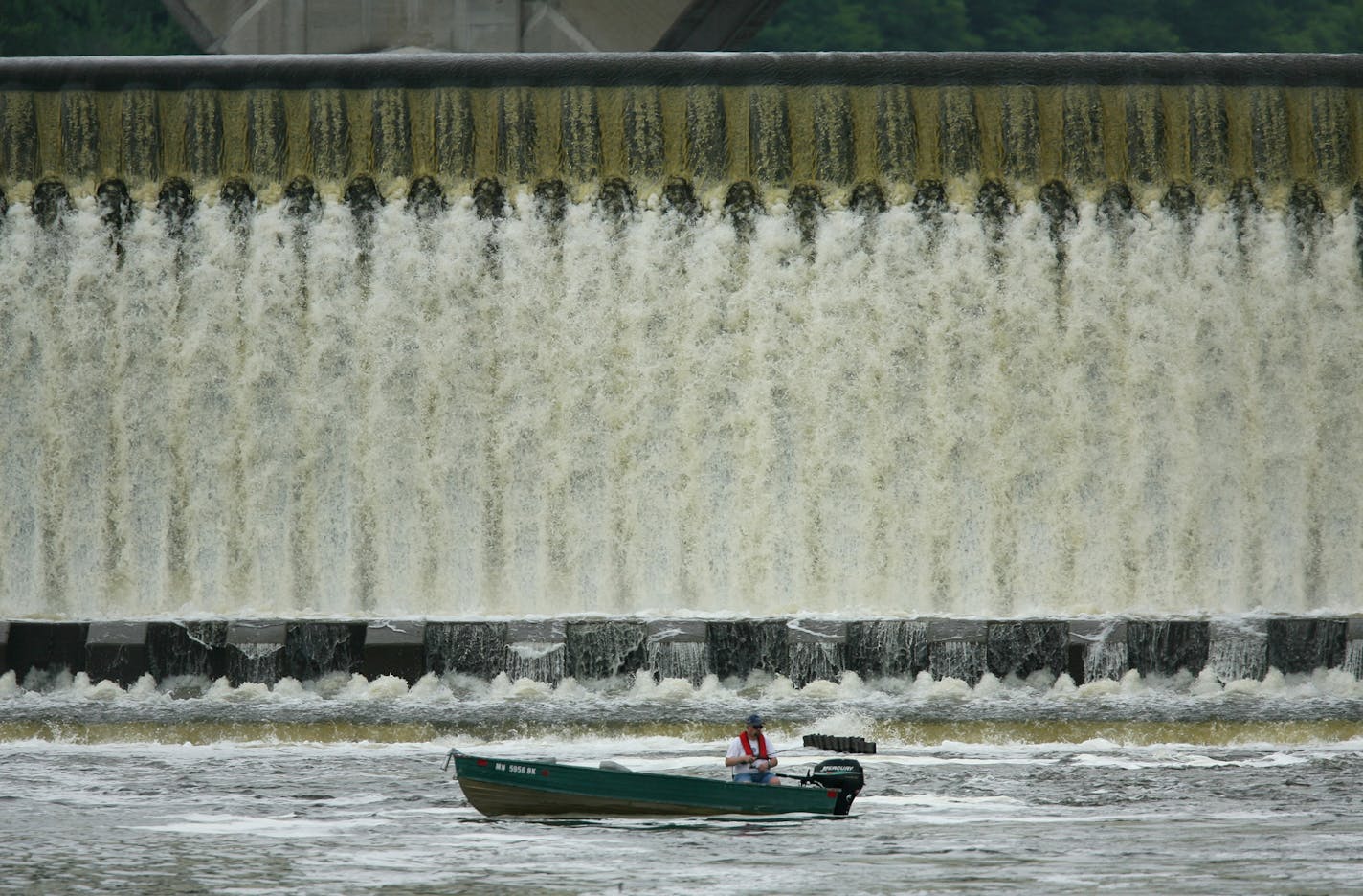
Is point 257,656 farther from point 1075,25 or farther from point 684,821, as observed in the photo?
point 1075,25

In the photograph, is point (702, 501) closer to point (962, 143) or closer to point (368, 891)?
point (962, 143)

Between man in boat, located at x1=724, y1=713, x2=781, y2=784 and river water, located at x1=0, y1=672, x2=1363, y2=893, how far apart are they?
17.5 inches

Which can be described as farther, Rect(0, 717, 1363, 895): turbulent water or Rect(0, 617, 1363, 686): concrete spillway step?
Rect(0, 617, 1363, 686): concrete spillway step

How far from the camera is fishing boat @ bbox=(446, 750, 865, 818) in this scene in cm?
1850

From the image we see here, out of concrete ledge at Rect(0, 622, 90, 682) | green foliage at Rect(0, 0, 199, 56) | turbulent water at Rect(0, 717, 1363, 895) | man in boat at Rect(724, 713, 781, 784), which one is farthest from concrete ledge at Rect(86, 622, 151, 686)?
green foliage at Rect(0, 0, 199, 56)

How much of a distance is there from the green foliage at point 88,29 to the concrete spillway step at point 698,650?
1293 inches

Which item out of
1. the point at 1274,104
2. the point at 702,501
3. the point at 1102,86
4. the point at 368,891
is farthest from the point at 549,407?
the point at 368,891

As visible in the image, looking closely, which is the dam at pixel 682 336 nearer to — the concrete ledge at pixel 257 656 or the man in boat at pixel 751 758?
the concrete ledge at pixel 257 656

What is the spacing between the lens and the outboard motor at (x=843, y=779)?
18.8 metres

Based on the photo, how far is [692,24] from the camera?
37.2m

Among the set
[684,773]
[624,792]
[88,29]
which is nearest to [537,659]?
[684,773]

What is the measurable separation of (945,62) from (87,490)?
35.2ft

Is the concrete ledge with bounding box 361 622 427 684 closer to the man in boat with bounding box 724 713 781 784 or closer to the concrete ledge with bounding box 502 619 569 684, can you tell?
the concrete ledge with bounding box 502 619 569 684

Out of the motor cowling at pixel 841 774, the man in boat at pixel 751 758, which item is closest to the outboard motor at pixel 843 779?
the motor cowling at pixel 841 774
